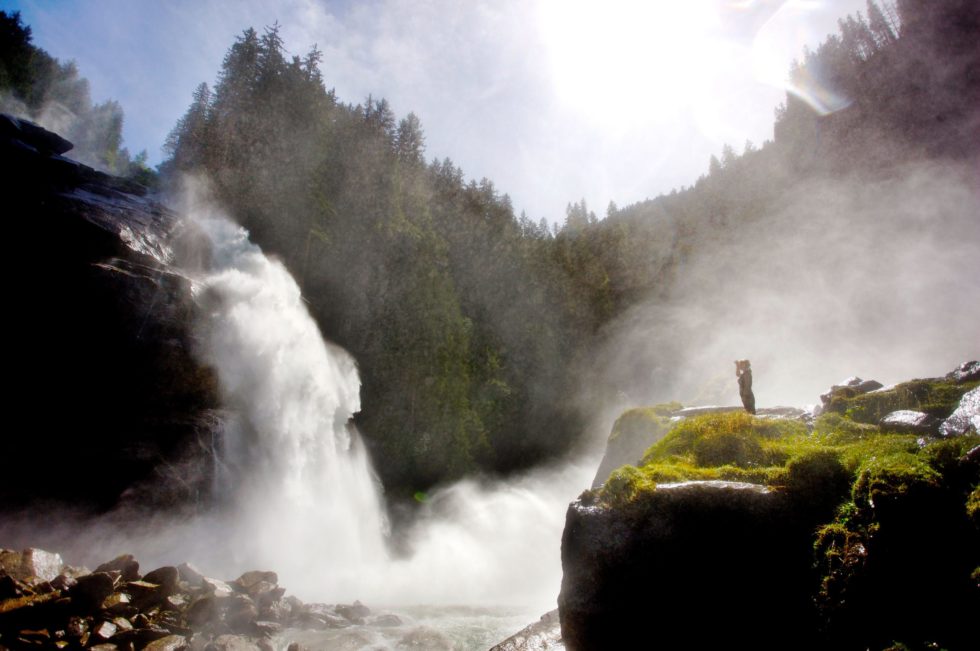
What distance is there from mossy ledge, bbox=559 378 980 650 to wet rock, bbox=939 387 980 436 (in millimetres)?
507

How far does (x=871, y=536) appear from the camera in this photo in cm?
383

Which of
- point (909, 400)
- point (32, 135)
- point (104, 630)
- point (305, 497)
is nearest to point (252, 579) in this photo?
point (104, 630)

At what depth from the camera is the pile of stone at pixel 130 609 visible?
640 centimetres

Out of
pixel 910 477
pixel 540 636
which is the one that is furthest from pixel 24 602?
pixel 910 477

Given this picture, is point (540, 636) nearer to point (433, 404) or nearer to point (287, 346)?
point (287, 346)

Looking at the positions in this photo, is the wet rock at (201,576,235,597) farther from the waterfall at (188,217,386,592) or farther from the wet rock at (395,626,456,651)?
the waterfall at (188,217,386,592)

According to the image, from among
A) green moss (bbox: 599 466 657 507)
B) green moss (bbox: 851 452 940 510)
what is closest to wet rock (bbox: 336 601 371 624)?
green moss (bbox: 599 466 657 507)

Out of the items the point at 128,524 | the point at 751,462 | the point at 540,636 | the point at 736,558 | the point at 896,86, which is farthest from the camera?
the point at 896,86

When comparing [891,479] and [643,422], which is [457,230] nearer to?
[643,422]

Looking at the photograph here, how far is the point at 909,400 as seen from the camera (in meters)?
7.05

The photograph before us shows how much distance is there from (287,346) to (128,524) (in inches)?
289

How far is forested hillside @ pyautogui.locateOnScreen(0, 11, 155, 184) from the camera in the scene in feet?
97.0

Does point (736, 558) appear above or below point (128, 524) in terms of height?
above

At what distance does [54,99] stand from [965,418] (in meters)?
62.9
